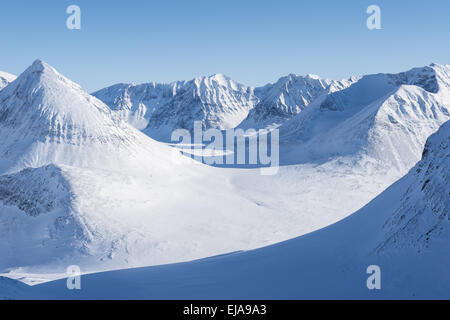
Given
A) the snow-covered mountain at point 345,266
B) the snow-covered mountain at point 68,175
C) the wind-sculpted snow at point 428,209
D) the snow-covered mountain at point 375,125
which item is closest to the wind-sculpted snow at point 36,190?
the snow-covered mountain at point 68,175

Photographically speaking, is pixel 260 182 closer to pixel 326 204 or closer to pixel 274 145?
pixel 326 204

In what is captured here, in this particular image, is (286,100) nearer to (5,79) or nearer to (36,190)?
(5,79)

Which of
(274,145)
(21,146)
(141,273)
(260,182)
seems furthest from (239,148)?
(141,273)

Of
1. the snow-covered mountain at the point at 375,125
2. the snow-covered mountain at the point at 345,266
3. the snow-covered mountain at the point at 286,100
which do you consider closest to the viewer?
the snow-covered mountain at the point at 345,266

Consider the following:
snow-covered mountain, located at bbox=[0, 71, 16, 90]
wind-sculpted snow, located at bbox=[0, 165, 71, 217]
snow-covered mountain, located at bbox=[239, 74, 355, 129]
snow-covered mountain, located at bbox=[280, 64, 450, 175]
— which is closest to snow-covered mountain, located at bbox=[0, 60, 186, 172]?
wind-sculpted snow, located at bbox=[0, 165, 71, 217]

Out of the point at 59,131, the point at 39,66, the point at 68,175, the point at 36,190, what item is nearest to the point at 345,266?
the point at 68,175

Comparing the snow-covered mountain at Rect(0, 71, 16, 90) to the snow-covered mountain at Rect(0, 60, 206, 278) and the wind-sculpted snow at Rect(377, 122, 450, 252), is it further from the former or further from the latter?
the wind-sculpted snow at Rect(377, 122, 450, 252)

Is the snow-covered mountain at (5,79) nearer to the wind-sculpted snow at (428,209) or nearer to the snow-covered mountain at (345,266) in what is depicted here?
the snow-covered mountain at (345,266)
